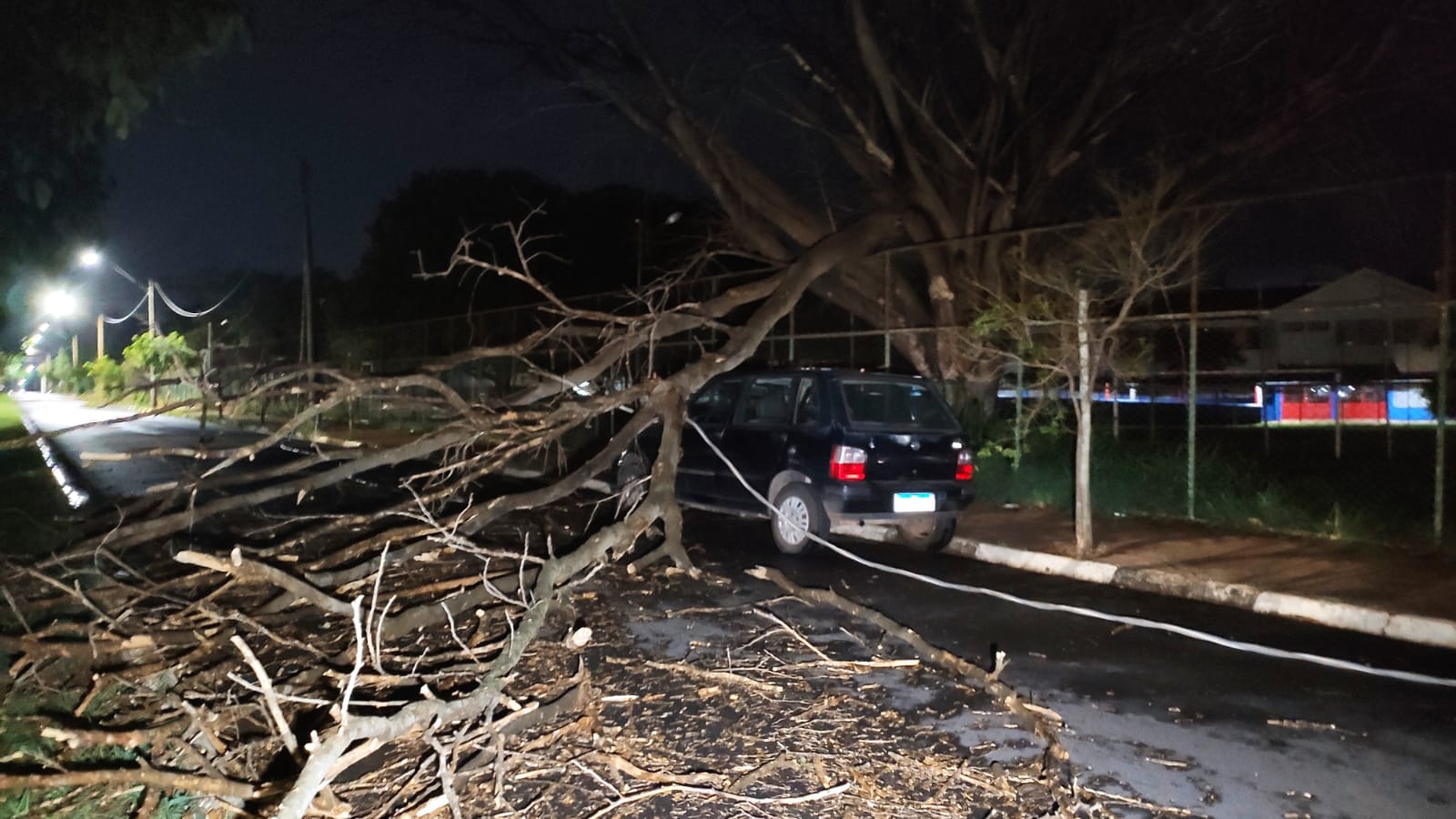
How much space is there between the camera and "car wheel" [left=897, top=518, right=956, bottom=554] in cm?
1005

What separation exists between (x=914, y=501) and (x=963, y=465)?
2.29 feet

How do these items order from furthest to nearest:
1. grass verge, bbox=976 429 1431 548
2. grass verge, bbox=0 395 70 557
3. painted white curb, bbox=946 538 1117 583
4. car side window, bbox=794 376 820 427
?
grass verge, bbox=0 395 70 557, grass verge, bbox=976 429 1431 548, car side window, bbox=794 376 820 427, painted white curb, bbox=946 538 1117 583

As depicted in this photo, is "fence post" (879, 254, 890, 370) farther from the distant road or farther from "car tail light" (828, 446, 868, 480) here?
the distant road

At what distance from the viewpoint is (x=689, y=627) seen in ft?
22.7

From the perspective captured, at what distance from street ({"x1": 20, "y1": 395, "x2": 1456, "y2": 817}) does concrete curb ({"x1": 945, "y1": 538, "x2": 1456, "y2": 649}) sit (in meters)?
0.21

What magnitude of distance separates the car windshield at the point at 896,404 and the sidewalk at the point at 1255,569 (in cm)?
135

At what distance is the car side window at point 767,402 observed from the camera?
32.5 ft

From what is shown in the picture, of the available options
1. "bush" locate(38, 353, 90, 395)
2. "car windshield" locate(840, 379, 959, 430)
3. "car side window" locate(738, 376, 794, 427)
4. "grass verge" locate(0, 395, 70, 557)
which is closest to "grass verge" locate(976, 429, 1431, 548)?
"car windshield" locate(840, 379, 959, 430)

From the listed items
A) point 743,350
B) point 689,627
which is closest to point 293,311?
point 743,350

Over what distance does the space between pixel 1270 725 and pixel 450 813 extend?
→ 391 centimetres

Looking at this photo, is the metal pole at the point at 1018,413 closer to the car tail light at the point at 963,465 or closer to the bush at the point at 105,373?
the car tail light at the point at 963,465

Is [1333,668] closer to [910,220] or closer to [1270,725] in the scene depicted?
[1270,725]

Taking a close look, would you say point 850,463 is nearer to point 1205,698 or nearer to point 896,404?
point 896,404

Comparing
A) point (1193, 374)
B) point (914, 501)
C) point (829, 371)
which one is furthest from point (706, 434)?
point (1193, 374)
